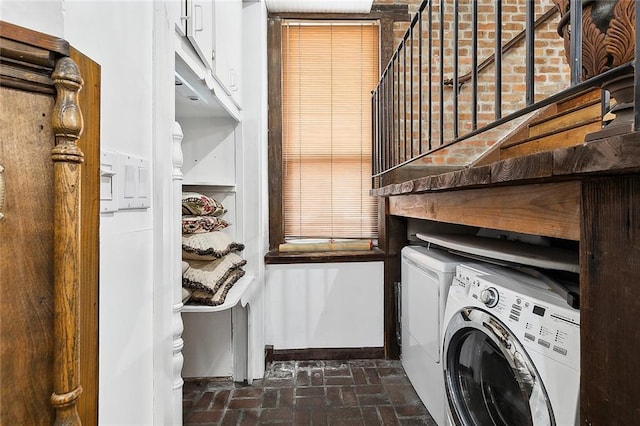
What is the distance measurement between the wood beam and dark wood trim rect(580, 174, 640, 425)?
0.09m

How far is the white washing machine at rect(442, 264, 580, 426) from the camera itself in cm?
99

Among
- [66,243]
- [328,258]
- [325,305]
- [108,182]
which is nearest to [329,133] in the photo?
[328,258]

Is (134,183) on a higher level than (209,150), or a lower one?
lower

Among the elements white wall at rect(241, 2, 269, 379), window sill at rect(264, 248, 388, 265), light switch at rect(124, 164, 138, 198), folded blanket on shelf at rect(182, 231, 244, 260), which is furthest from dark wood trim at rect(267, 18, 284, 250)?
light switch at rect(124, 164, 138, 198)

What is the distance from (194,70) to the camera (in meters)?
1.44

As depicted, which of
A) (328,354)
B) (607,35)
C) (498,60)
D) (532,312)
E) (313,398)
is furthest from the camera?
(328,354)

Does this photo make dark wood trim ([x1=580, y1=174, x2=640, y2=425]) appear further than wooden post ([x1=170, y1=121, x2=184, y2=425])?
No

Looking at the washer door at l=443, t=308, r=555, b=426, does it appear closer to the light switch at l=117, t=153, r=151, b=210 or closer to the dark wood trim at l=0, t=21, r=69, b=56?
the light switch at l=117, t=153, r=151, b=210

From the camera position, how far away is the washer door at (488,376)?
1100 mm

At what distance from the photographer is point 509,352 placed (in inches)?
46.4

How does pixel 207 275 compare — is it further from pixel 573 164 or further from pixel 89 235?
pixel 573 164

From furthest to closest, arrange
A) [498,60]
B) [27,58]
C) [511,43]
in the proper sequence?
[511,43], [498,60], [27,58]

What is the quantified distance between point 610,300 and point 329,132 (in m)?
2.58

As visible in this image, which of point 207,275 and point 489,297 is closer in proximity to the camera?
point 489,297
